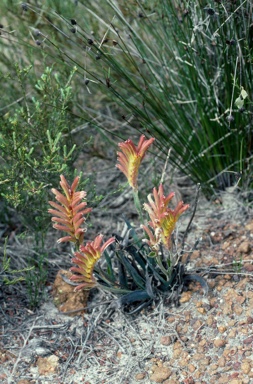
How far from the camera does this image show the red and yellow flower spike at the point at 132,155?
2152mm

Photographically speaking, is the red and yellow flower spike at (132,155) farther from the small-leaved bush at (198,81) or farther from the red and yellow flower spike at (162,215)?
the small-leaved bush at (198,81)

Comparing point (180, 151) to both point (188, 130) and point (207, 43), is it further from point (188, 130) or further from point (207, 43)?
point (207, 43)

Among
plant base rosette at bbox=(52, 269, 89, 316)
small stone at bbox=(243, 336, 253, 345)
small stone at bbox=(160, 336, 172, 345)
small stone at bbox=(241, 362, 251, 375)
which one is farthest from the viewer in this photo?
plant base rosette at bbox=(52, 269, 89, 316)

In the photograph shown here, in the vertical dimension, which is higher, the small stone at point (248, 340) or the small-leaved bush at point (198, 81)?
the small-leaved bush at point (198, 81)

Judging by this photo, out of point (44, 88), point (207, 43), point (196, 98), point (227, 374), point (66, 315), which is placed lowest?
point (227, 374)

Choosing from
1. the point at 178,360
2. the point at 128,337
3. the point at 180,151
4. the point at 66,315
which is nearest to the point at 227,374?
the point at 178,360

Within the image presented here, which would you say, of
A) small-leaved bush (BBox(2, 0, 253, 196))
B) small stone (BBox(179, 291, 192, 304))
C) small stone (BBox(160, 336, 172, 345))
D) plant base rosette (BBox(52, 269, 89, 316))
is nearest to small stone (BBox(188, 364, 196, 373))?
small stone (BBox(160, 336, 172, 345))

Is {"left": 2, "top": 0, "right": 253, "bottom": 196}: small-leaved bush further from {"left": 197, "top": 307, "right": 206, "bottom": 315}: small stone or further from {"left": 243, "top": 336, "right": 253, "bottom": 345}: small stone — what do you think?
{"left": 243, "top": 336, "right": 253, "bottom": 345}: small stone

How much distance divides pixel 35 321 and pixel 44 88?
0.97m

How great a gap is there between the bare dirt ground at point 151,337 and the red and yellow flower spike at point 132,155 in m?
0.52

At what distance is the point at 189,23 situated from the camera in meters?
2.73

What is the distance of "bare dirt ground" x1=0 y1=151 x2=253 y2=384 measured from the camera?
2141 millimetres

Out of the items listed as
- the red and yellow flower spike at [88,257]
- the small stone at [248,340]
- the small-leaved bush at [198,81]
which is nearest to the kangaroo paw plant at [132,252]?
the red and yellow flower spike at [88,257]

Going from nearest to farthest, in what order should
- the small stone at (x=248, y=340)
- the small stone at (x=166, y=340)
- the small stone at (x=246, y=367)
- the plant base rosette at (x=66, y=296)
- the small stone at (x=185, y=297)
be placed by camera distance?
the small stone at (x=246, y=367), the small stone at (x=248, y=340), the small stone at (x=166, y=340), the small stone at (x=185, y=297), the plant base rosette at (x=66, y=296)
